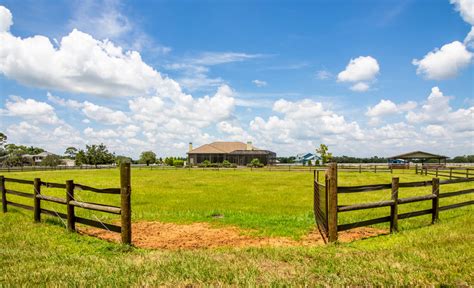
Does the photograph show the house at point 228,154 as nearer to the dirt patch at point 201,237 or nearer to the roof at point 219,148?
the roof at point 219,148

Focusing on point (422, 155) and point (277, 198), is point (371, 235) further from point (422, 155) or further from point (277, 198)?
point (422, 155)

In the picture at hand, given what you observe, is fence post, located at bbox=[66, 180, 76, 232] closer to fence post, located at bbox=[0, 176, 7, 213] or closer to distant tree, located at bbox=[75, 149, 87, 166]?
fence post, located at bbox=[0, 176, 7, 213]

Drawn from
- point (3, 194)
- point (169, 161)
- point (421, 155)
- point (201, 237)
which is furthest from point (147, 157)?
point (201, 237)

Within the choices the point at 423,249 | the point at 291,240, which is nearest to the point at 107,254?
the point at 291,240

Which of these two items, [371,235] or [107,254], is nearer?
[107,254]

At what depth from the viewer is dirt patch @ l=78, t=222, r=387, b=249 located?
26.4 ft

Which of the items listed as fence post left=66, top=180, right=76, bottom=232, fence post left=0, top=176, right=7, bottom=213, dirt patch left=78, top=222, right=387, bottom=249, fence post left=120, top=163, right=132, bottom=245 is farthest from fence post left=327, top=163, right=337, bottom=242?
fence post left=0, top=176, right=7, bottom=213

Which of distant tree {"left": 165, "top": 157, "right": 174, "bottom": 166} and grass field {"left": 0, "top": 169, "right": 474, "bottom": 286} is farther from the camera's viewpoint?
distant tree {"left": 165, "top": 157, "right": 174, "bottom": 166}

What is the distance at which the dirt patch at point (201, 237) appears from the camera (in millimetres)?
8039

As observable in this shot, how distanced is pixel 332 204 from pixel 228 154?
2873 inches

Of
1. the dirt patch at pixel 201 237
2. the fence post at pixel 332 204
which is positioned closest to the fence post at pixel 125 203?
the dirt patch at pixel 201 237

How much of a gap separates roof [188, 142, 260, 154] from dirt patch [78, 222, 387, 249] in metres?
70.1

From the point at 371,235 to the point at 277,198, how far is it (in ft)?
30.4

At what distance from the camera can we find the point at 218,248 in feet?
24.8
